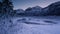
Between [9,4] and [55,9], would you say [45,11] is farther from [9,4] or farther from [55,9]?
[9,4]

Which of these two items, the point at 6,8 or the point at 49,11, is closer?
the point at 6,8

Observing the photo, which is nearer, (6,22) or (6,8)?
(6,8)

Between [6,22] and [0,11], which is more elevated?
[0,11]

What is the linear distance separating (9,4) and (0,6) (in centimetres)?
39

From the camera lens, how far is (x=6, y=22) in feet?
21.7

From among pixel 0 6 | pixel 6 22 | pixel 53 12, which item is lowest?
pixel 6 22

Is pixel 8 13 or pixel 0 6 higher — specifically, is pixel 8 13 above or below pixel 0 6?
below

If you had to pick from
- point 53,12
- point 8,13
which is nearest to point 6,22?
point 8,13

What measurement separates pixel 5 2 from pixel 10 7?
0.33 meters

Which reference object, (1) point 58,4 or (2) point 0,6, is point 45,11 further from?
(2) point 0,6

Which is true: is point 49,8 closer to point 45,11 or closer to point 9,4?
point 45,11

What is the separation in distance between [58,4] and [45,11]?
2.61 ft

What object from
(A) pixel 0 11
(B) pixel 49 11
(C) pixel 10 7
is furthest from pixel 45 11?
(A) pixel 0 11

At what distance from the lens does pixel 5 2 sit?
494cm
